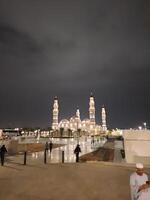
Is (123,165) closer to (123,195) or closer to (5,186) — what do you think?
(123,195)

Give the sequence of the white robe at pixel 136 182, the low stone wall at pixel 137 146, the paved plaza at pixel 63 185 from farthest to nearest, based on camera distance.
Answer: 1. the low stone wall at pixel 137 146
2. the paved plaza at pixel 63 185
3. the white robe at pixel 136 182

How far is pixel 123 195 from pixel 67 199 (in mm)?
2087

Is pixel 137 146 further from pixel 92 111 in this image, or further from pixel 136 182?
pixel 92 111

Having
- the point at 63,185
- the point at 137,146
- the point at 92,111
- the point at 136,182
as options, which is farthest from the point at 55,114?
A: the point at 136,182

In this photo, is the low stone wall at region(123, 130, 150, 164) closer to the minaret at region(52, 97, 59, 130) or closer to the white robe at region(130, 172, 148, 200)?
the white robe at region(130, 172, 148, 200)

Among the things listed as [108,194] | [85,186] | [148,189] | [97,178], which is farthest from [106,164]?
[148,189]

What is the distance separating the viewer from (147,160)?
14828 mm

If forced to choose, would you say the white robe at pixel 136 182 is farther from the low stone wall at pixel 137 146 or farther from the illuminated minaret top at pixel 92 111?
the illuminated minaret top at pixel 92 111

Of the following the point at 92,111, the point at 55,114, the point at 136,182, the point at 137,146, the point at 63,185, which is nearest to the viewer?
the point at 136,182

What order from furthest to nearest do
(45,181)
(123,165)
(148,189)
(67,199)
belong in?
1. (123,165)
2. (45,181)
3. (67,199)
4. (148,189)

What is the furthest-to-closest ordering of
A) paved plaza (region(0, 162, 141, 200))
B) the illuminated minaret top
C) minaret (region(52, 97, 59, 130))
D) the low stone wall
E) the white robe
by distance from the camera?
the illuminated minaret top
minaret (region(52, 97, 59, 130))
the low stone wall
paved plaza (region(0, 162, 141, 200))
the white robe

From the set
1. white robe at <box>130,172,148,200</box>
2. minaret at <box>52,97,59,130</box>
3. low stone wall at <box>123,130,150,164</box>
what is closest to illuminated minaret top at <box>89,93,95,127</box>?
minaret at <box>52,97,59,130</box>

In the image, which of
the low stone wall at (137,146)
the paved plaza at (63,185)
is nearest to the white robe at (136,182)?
the paved plaza at (63,185)

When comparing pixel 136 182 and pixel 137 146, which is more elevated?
pixel 136 182
